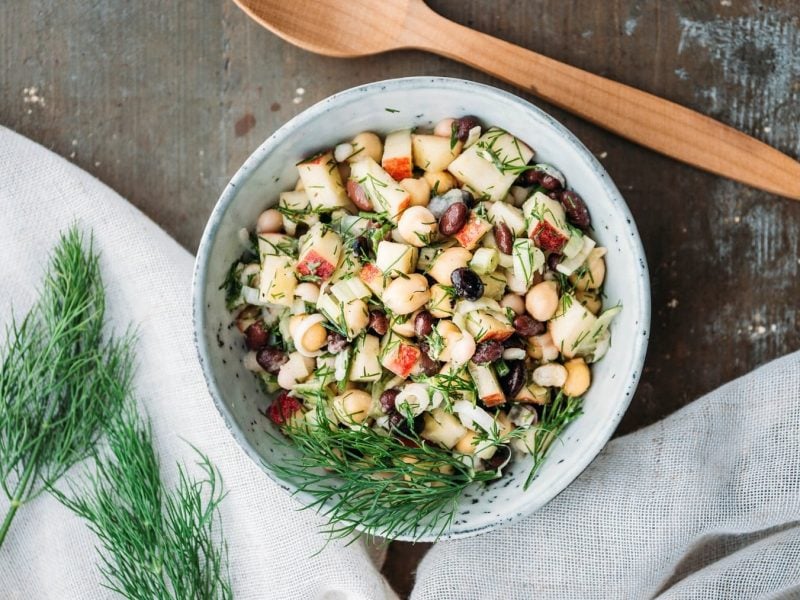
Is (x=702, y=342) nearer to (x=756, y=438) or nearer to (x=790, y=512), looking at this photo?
(x=756, y=438)

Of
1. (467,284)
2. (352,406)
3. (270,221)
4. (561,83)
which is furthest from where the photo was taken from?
(561,83)

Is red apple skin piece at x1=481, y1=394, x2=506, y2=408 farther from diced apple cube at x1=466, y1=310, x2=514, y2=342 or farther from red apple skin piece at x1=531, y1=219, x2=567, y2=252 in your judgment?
red apple skin piece at x1=531, y1=219, x2=567, y2=252

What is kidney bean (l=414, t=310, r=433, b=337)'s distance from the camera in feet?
5.75

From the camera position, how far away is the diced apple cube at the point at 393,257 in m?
1.77

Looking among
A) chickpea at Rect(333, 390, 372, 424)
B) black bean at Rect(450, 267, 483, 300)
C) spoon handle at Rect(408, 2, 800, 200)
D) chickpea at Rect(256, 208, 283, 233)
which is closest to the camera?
black bean at Rect(450, 267, 483, 300)

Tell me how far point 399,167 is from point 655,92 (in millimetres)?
762

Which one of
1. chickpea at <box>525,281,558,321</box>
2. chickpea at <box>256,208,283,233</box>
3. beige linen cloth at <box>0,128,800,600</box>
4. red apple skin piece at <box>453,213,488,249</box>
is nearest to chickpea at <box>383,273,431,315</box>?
red apple skin piece at <box>453,213,488,249</box>

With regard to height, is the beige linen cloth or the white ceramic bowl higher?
the white ceramic bowl

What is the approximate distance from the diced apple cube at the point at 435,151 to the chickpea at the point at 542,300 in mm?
336

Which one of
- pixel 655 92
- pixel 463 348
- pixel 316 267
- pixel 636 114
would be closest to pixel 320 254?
pixel 316 267

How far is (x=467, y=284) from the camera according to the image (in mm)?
1704

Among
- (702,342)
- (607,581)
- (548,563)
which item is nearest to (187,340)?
(548,563)

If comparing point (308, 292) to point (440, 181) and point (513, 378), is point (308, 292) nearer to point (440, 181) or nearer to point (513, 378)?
point (440, 181)

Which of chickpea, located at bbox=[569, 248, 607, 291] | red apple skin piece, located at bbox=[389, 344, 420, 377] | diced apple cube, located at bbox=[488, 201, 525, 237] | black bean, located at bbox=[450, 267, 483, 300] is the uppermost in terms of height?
diced apple cube, located at bbox=[488, 201, 525, 237]
